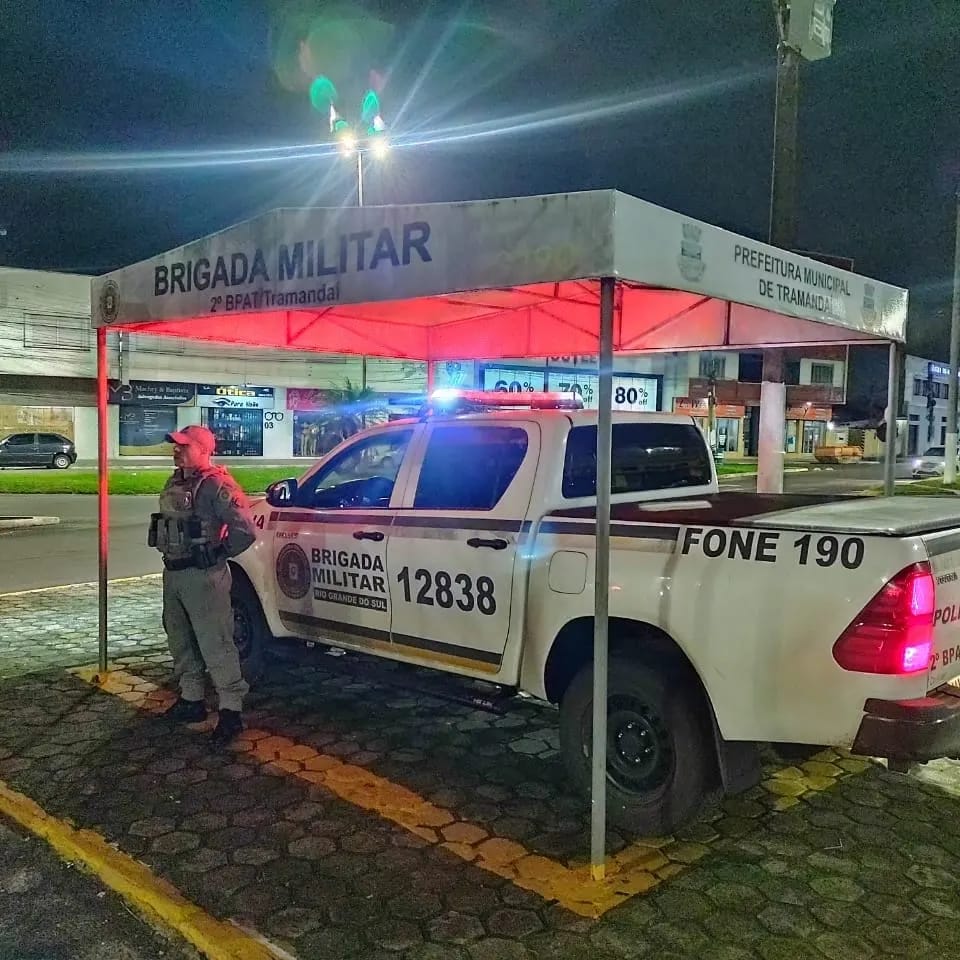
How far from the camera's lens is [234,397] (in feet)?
141

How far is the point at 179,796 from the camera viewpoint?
4363mm

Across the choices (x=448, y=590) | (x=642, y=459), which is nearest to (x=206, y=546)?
(x=448, y=590)

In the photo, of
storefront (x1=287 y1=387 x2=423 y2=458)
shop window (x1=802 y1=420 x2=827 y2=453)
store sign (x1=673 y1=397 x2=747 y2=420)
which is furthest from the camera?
shop window (x1=802 y1=420 x2=827 y2=453)

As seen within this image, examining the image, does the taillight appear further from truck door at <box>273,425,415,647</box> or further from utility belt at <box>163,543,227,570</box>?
utility belt at <box>163,543,227,570</box>

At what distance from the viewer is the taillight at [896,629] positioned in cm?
322

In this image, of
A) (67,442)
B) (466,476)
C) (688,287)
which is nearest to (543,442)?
(466,476)

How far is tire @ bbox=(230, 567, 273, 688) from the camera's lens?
6055 mm

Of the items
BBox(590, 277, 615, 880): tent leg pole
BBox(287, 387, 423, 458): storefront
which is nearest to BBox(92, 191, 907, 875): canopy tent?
BBox(590, 277, 615, 880): tent leg pole

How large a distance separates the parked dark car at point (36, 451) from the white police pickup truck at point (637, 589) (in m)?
31.5

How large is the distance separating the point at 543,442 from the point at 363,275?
1.26 m

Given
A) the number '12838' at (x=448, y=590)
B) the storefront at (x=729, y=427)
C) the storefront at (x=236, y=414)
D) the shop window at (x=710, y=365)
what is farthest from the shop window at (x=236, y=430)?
the number '12838' at (x=448, y=590)

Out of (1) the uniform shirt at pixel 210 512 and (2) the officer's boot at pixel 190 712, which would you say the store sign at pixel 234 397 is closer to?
(2) the officer's boot at pixel 190 712

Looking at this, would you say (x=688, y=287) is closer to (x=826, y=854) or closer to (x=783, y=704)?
(x=783, y=704)

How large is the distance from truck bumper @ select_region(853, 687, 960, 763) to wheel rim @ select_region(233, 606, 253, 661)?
4.14m
